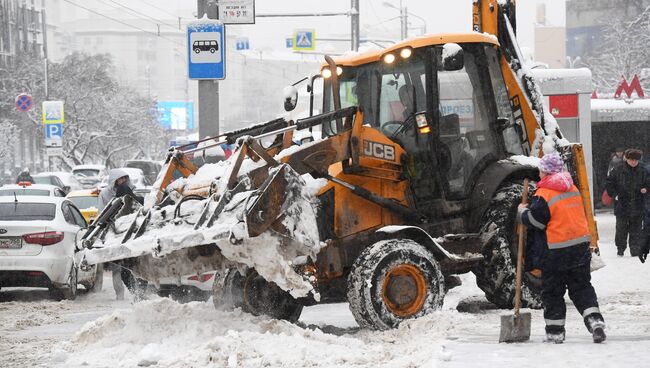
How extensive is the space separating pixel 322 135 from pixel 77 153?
2497 inches

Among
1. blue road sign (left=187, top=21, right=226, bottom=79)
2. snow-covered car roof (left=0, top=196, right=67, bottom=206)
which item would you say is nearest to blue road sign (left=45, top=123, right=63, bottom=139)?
blue road sign (left=187, top=21, right=226, bottom=79)

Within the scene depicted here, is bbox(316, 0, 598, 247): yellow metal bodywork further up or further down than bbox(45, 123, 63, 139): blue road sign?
further up

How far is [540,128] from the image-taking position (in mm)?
13344

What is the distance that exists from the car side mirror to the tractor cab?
1.35 feet

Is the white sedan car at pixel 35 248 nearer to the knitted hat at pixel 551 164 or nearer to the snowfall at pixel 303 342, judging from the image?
the snowfall at pixel 303 342

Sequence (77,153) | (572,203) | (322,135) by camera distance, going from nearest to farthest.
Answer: (572,203) < (322,135) < (77,153)

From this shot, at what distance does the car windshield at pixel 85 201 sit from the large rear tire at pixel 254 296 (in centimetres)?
1323

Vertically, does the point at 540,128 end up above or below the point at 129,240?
above

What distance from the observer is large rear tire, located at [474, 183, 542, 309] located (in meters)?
12.2

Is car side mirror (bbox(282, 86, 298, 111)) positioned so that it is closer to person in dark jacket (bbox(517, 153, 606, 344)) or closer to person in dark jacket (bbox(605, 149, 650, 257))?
person in dark jacket (bbox(517, 153, 606, 344))

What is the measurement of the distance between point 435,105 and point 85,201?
14424mm

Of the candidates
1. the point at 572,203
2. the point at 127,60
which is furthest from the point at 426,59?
the point at 127,60

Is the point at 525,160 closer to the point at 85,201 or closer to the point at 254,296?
the point at 254,296

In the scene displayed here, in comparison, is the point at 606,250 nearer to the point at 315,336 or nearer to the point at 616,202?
the point at 616,202
